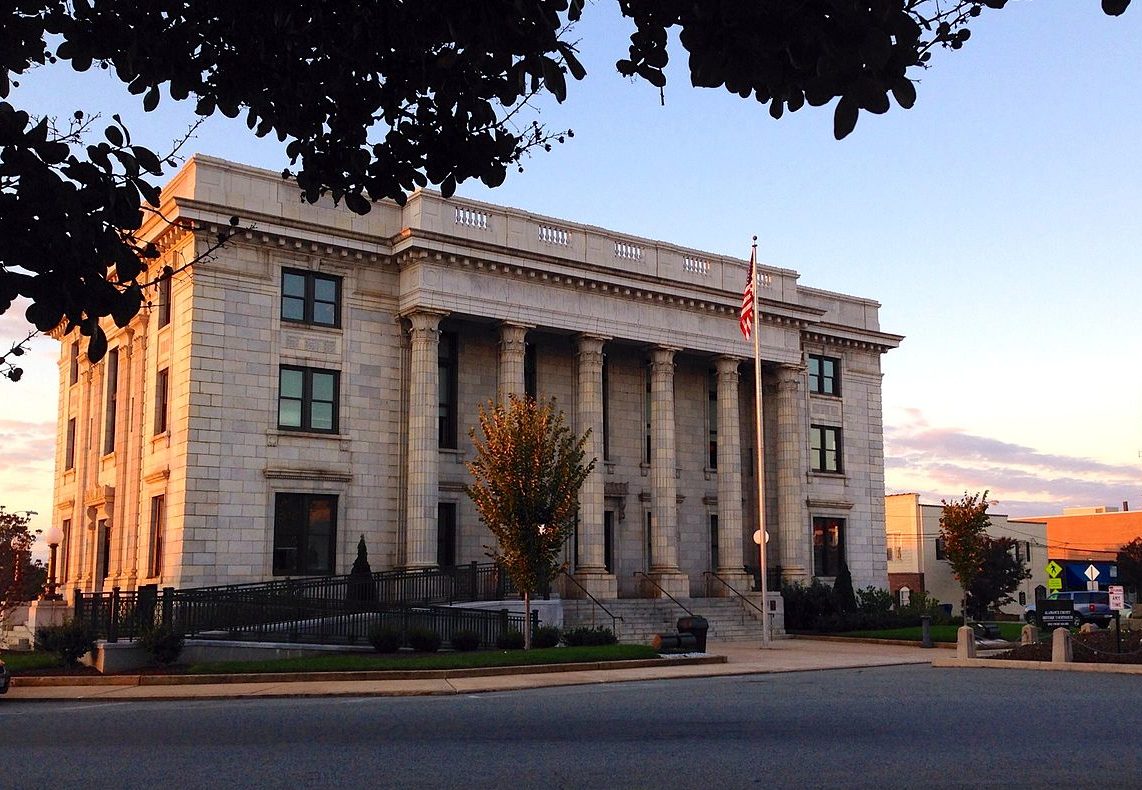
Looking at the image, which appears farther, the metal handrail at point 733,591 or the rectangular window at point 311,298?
the metal handrail at point 733,591

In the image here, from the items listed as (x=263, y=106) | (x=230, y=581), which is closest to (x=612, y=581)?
(x=230, y=581)

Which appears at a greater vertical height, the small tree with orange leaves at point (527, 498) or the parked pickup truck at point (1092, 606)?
the small tree with orange leaves at point (527, 498)

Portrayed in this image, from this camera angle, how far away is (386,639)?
95.5 ft

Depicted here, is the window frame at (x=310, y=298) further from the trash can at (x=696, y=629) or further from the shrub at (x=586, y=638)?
the trash can at (x=696, y=629)

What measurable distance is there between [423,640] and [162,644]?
6.23m

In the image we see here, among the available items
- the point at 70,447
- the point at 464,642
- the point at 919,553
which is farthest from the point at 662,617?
the point at 919,553

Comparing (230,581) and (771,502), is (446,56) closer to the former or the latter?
(230,581)

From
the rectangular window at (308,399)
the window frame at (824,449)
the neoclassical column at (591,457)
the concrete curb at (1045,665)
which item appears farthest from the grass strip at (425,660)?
the window frame at (824,449)

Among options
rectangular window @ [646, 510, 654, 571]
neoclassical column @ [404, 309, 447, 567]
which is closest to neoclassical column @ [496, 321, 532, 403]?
neoclassical column @ [404, 309, 447, 567]

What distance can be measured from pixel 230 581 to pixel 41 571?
802 centimetres

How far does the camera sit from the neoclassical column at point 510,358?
3859 cm

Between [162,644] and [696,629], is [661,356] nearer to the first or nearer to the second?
[696,629]

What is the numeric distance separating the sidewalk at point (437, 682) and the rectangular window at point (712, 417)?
1543cm

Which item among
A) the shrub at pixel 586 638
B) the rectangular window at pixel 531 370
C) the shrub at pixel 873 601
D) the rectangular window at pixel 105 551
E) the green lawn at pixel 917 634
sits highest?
the rectangular window at pixel 531 370
